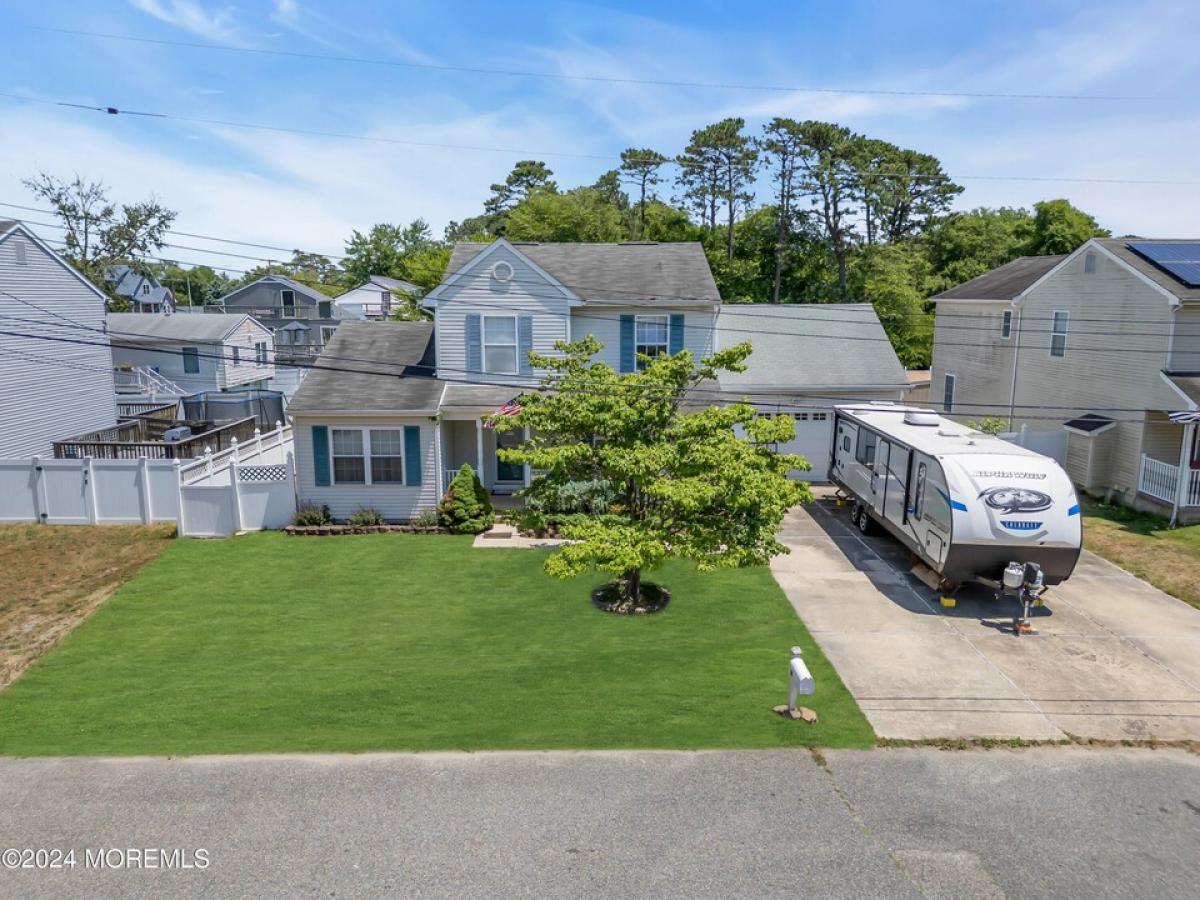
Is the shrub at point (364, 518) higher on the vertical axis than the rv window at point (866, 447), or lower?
lower

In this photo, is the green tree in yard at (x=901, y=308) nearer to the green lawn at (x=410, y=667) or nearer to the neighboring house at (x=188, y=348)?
the green lawn at (x=410, y=667)

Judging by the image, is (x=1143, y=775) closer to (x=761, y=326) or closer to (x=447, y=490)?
(x=447, y=490)

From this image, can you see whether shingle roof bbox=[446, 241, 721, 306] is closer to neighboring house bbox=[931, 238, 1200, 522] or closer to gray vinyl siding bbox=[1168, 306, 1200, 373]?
neighboring house bbox=[931, 238, 1200, 522]

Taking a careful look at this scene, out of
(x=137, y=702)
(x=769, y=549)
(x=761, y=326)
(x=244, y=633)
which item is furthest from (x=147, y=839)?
(x=761, y=326)

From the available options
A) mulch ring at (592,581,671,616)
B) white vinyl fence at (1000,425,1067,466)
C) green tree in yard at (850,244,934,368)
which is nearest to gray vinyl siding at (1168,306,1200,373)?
white vinyl fence at (1000,425,1067,466)

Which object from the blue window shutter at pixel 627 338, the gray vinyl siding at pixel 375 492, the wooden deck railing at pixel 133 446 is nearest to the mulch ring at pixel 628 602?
the gray vinyl siding at pixel 375 492

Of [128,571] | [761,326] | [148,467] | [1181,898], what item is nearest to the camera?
[1181,898]
